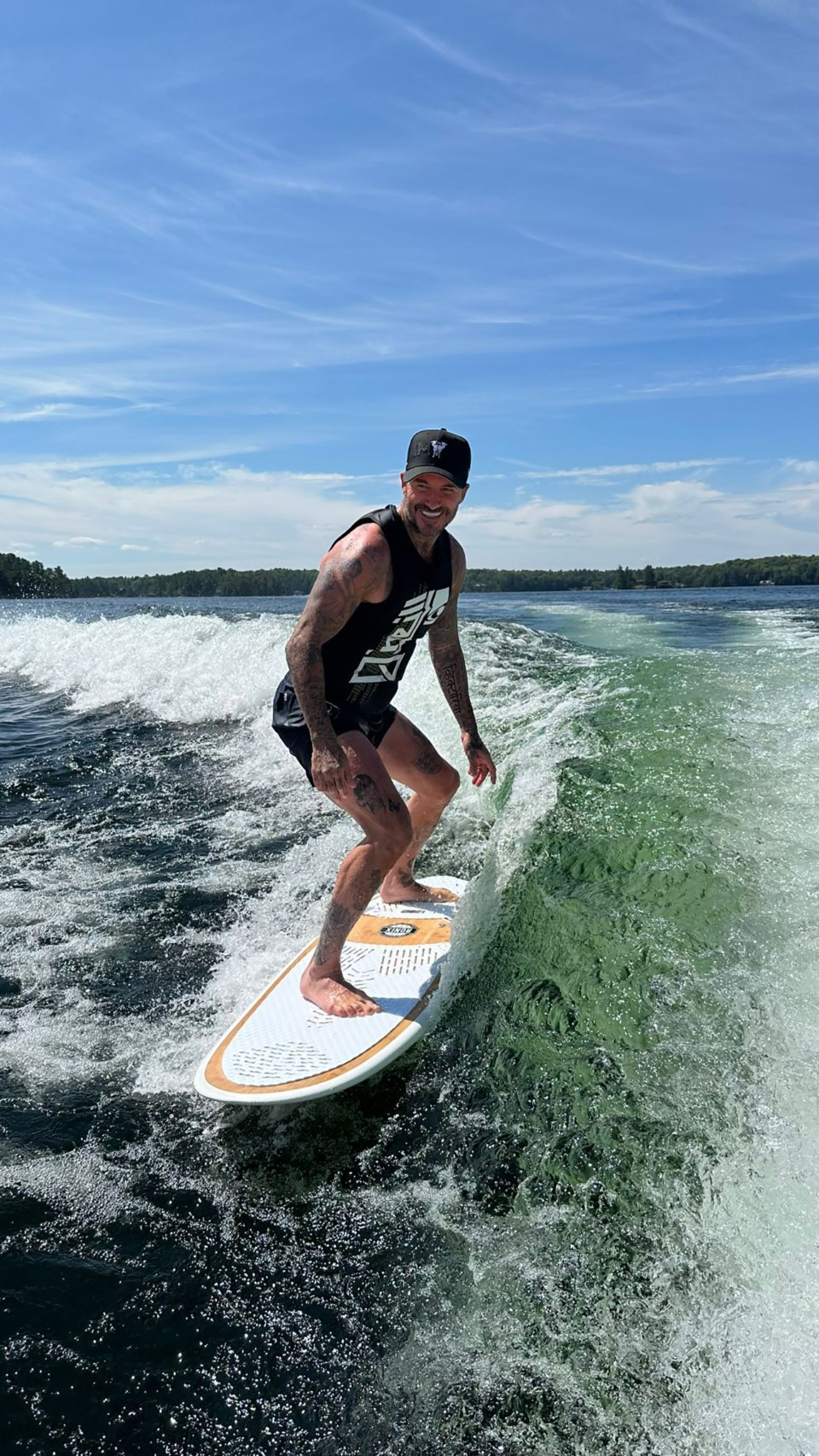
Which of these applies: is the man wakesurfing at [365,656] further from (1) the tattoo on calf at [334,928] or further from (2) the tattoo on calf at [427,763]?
(2) the tattoo on calf at [427,763]

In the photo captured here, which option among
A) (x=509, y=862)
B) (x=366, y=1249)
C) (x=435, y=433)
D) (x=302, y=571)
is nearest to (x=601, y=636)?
(x=509, y=862)

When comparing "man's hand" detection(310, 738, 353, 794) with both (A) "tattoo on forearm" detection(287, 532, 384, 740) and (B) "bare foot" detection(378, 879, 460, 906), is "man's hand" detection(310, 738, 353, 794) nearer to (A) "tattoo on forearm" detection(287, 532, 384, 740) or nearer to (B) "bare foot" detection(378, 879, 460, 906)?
(A) "tattoo on forearm" detection(287, 532, 384, 740)

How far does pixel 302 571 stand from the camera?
63.0m

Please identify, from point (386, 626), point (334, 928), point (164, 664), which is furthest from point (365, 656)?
point (164, 664)

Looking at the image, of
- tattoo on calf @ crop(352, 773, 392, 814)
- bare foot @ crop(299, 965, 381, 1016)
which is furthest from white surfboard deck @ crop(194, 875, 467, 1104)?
tattoo on calf @ crop(352, 773, 392, 814)

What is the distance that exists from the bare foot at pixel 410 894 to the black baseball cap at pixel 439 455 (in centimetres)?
254

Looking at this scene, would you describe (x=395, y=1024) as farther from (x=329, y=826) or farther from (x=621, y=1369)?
(x=329, y=826)

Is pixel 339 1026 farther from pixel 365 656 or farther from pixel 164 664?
pixel 164 664

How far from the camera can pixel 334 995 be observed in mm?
4016

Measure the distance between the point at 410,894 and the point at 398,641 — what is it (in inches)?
72.1

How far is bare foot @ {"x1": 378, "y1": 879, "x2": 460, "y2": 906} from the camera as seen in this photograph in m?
5.13

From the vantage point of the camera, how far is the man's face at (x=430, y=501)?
374 cm

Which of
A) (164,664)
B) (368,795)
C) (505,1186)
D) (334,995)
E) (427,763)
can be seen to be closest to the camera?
(505,1186)

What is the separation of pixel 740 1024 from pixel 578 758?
3675 mm
